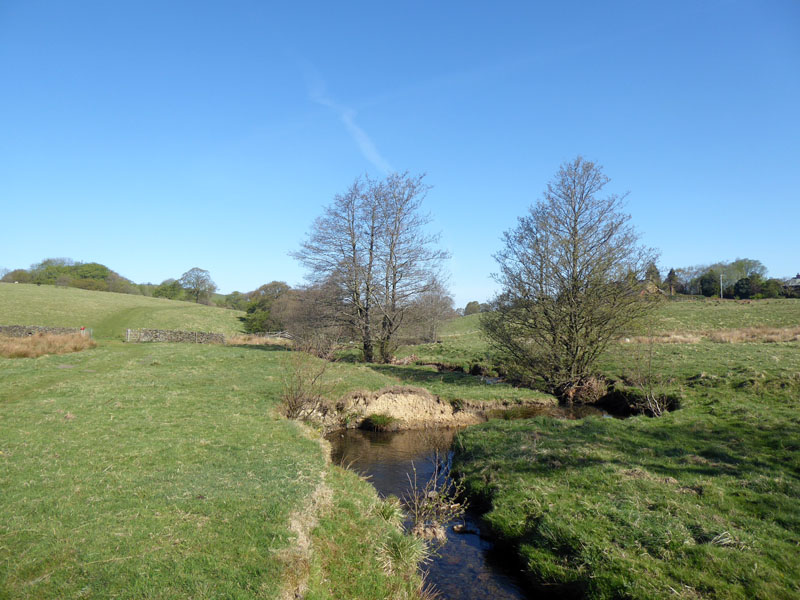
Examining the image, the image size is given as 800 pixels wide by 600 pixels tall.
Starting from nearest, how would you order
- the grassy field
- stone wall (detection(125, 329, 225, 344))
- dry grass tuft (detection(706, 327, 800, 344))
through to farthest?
the grassy field < dry grass tuft (detection(706, 327, 800, 344)) < stone wall (detection(125, 329, 225, 344))

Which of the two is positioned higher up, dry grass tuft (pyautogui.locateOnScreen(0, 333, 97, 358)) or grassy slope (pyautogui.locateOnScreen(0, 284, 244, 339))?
grassy slope (pyautogui.locateOnScreen(0, 284, 244, 339))

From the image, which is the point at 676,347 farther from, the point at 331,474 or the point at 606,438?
the point at 331,474

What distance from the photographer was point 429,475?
1162 centimetres

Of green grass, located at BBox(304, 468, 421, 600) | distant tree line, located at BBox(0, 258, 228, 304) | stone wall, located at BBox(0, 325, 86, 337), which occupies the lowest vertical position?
green grass, located at BBox(304, 468, 421, 600)

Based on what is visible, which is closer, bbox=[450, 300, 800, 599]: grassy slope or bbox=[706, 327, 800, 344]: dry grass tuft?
bbox=[450, 300, 800, 599]: grassy slope

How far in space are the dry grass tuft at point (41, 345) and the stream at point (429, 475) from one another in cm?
2029

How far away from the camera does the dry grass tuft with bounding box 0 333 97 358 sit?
23316mm

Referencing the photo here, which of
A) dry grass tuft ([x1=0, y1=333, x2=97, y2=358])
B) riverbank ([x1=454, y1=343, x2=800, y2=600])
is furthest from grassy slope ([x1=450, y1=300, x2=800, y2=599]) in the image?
dry grass tuft ([x1=0, y1=333, x2=97, y2=358])

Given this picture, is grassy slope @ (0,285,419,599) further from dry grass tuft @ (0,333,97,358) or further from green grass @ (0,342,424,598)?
dry grass tuft @ (0,333,97,358)

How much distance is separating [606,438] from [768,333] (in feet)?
101

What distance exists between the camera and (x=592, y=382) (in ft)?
66.5

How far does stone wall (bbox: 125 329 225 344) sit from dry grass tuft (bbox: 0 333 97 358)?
9.71 m

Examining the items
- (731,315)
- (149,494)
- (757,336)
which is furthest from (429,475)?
(731,315)

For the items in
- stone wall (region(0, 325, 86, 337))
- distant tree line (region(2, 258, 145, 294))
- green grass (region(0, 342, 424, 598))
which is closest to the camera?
green grass (region(0, 342, 424, 598))
